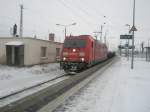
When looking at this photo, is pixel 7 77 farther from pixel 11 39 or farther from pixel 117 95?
pixel 11 39

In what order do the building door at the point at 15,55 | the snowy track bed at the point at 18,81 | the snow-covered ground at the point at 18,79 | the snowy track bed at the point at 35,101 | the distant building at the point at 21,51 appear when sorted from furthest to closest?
the building door at the point at 15,55, the distant building at the point at 21,51, the snow-covered ground at the point at 18,79, the snowy track bed at the point at 18,81, the snowy track bed at the point at 35,101

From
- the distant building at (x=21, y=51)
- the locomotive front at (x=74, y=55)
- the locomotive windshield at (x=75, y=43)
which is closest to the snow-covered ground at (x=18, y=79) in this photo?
the locomotive front at (x=74, y=55)

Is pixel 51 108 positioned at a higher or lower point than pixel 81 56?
lower

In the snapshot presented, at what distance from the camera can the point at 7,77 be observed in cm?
1570

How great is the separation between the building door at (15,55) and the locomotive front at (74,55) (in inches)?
233

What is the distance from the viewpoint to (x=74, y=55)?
19.8m

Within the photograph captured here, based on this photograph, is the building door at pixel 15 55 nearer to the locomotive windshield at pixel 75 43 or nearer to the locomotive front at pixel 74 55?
the locomotive front at pixel 74 55

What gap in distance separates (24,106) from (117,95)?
4606 millimetres

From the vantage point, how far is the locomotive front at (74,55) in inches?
769

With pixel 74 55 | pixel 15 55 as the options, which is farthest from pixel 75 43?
pixel 15 55

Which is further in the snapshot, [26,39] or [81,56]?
[26,39]

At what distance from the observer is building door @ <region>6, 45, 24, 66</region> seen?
24.4 m

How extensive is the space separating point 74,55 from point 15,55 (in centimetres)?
786

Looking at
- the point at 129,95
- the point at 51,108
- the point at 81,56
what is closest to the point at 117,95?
the point at 129,95
